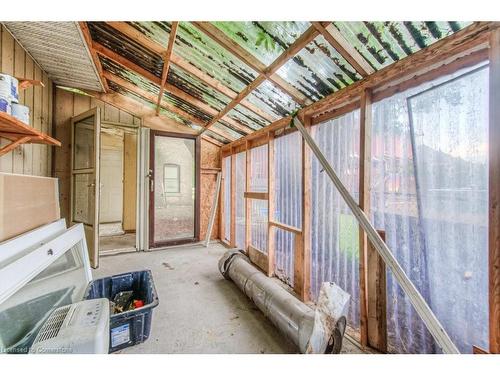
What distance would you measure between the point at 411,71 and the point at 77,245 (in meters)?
3.02

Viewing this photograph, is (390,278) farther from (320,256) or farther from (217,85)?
(217,85)

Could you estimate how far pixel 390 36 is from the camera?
1.17 m

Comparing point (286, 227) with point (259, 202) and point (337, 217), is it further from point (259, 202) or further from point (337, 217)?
point (259, 202)

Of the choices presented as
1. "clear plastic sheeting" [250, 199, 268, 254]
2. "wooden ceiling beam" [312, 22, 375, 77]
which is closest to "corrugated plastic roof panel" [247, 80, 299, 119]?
"wooden ceiling beam" [312, 22, 375, 77]

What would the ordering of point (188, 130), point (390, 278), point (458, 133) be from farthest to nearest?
point (188, 130) < point (390, 278) < point (458, 133)

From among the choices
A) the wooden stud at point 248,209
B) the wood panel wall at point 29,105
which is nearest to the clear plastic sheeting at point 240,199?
the wooden stud at point 248,209

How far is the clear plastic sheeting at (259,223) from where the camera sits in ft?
9.74

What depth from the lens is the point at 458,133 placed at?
117 centimetres

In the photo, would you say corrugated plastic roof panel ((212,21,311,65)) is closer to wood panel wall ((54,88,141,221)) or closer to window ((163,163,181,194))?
window ((163,163,181,194))

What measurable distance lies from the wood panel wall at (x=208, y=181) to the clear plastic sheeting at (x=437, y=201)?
3.17m

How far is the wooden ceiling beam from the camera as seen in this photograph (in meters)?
1.21

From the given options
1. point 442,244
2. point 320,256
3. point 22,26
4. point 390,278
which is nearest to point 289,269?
point 320,256

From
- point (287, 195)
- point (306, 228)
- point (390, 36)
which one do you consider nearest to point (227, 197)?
point (287, 195)

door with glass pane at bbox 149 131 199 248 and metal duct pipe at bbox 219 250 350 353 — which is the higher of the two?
door with glass pane at bbox 149 131 199 248
